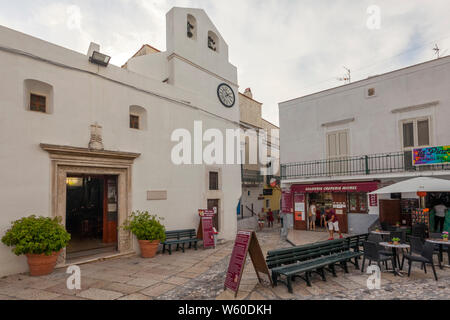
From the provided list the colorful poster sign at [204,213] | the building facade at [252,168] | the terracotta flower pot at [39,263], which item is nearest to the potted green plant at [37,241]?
the terracotta flower pot at [39,263]

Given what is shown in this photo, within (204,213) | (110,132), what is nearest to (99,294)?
(110,132)

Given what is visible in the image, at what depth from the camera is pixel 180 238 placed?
1153 cm

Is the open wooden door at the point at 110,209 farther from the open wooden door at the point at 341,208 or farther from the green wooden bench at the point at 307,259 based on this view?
the open wooden door at the point at 341,208

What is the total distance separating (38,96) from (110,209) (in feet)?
15.1

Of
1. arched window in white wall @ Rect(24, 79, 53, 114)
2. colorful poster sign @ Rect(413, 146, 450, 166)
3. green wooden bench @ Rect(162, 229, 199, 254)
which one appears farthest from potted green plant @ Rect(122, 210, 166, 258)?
colorful poster sign @ Rect(413, 146, 450, 166)

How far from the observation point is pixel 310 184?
1536 cm

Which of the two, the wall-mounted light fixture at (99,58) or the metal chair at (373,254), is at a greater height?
the wall-mounted light fixture at (99,58)

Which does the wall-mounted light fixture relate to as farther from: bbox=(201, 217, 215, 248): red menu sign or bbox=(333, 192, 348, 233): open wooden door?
bbox=(333, 192, 348, 233): open wooden door

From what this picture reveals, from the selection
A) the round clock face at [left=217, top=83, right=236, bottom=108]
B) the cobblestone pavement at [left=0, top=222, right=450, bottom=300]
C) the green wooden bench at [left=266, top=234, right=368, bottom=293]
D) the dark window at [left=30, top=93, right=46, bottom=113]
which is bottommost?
the cobblestone pavement at [left=0, top=222, right=450, bottom=300]

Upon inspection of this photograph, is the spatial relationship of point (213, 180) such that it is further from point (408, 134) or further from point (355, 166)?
point (408, 134)

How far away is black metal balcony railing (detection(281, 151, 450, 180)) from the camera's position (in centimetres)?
1246

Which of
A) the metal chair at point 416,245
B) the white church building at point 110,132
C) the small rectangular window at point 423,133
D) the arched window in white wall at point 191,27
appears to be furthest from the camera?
the arched window in white wall at point 191,27

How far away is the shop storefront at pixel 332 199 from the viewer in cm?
1376
